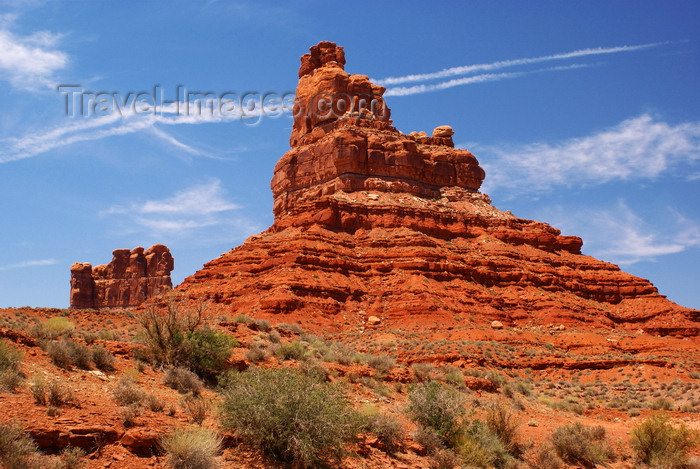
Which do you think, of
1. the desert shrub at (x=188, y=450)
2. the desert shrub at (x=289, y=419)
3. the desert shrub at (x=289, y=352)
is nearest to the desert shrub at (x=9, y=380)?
the desert shrub at (x=188, y=450)

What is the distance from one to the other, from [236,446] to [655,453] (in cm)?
1066

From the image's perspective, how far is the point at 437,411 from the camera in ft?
47.4

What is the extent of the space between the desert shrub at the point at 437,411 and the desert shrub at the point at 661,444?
16.0ft

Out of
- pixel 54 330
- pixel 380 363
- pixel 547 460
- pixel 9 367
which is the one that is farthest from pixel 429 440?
pixel 54 330

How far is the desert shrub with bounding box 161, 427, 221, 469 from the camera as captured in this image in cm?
956

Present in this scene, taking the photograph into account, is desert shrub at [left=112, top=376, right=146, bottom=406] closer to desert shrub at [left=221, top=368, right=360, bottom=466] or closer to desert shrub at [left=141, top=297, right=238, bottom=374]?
desert shrub at [left=221, top=368, right=360, bottom=466]

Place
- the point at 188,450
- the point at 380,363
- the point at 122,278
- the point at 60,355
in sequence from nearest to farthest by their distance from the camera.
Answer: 1. the point at 188,450
2. the point at 60,355
3. the point at 380,363
4. the point at 122,278

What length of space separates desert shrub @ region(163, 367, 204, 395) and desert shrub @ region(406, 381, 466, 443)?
5080 millimetres

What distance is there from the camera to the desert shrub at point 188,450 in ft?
31.4

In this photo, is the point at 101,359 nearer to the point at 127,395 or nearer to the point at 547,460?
the point at 127,395

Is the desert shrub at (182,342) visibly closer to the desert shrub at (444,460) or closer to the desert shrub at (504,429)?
the desert shrub at (444,460)

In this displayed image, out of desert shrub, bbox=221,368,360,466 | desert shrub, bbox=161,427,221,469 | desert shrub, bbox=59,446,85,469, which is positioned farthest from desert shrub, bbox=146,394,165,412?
desert shrub, bbox=59,446,85,469

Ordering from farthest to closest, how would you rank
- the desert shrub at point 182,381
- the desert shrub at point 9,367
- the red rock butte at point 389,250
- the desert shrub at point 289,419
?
the red rock butte at point 389,250 → the desert shrub at point 182,381 → the desert shrub at point 289,419 → the desert shrub at point 9,367

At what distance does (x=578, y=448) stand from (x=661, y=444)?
237 centimetres
